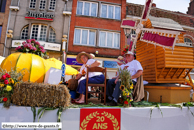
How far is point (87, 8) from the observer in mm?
13875

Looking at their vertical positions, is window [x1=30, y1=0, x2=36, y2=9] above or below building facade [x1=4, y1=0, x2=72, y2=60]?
above

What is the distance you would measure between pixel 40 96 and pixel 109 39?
11794mm

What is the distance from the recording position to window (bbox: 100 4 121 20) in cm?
1414

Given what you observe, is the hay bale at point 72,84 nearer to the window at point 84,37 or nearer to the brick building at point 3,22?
the window at point 84,37

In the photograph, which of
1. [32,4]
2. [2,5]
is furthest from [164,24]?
[2,5]

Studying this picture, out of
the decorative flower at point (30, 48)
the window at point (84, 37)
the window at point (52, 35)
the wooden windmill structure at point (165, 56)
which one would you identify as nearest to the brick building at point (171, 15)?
the window at point (84, 37)

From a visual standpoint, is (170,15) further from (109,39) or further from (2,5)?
(2,5)

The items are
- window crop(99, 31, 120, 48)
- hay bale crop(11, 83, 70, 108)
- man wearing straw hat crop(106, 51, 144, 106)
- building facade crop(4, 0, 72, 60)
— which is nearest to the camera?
hay bale crop(11, 83, 70, 108)

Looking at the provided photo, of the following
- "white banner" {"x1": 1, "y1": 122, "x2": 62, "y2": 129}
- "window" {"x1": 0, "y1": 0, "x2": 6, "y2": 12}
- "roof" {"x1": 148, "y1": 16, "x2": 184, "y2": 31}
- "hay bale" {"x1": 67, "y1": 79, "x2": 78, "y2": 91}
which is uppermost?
"window" {"x1": 0, "y1": 0, "x2": 6, "y2": 12}

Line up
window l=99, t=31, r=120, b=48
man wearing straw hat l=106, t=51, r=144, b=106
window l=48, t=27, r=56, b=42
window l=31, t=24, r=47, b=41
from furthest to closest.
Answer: window l=99, t=31, r=120, b=48 < window l=48, t=27, r=56, b=42 < window l=31, t=24, r=47, b=41 < man wearing straw hat l=106, t=51, r=144, b=106

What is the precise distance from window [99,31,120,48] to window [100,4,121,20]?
5.80 ft

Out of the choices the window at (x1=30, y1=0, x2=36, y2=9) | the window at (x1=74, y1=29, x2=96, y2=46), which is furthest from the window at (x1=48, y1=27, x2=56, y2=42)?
the window at (x1=30, y1=0, x2=36, y2=9)

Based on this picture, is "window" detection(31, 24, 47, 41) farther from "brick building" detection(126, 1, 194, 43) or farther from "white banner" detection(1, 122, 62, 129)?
"white banner" detection(1, 122, 62, 129)

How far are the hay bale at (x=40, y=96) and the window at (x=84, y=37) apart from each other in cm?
1085
